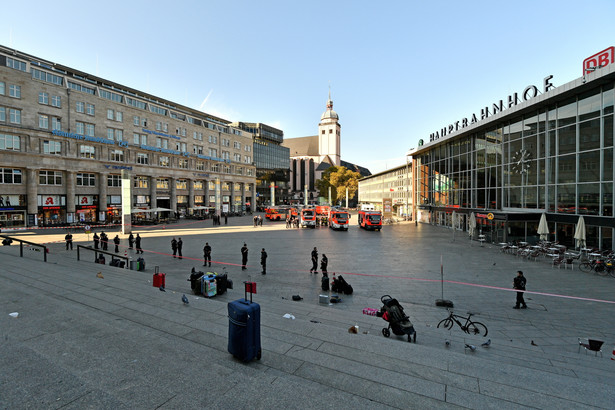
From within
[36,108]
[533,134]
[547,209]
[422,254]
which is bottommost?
[422,254]

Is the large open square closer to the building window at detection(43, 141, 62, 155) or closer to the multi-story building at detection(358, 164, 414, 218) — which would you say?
the building window at detection(43, 141, 62, 155)

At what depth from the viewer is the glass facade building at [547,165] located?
68.2 feet

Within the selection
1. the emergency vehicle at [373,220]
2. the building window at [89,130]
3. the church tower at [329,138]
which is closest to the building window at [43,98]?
the building window at [89,130]

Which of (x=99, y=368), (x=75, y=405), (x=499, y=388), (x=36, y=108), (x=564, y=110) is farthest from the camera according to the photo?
(x=36, y=108)

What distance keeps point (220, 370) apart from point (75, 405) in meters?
1.98

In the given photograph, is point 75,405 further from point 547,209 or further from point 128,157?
point 128,157

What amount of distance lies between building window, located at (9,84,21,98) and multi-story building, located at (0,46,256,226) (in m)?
0.11

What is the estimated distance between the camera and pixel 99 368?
5055 millimetres

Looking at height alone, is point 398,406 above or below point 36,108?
below

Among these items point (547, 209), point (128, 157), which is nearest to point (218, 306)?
point (547, 209)

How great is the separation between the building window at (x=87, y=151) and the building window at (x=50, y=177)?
13.9ft

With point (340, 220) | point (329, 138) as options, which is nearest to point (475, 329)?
point (340, 220)

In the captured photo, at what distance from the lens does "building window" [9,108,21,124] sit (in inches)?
1453

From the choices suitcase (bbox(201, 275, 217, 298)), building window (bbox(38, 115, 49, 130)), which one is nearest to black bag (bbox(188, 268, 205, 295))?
suitcase (bbox(201, 275, 217, 298))
